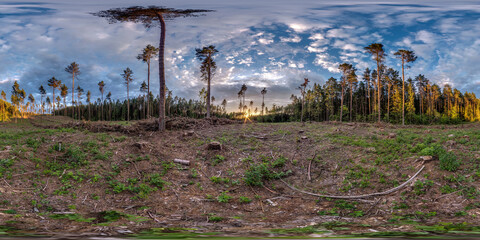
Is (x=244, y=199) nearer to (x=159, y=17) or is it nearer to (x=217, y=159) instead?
(x=217, y=159)

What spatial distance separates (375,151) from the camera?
371 inches

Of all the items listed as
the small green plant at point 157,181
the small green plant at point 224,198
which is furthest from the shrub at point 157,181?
the small green plant at point 224,198

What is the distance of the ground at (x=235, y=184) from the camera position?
446 cm

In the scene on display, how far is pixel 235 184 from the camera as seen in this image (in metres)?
7.49

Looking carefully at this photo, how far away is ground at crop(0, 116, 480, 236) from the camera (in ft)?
14.6

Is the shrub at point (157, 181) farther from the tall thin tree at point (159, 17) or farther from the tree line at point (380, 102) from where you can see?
the tree line at point (380, 102)

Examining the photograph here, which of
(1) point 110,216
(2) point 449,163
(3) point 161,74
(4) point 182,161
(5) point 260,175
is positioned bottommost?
(1) point 110,216

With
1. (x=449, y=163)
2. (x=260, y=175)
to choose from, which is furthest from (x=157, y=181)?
(x=449, y=163)

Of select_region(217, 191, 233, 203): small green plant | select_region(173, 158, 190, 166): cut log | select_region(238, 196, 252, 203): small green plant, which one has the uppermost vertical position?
select_region(173, 158, 190, 166): cut log

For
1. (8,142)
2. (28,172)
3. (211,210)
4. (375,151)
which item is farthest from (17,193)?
(375,151)

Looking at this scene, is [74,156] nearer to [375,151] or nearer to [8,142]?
[8,142]

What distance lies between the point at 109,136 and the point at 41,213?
7234 millimetres

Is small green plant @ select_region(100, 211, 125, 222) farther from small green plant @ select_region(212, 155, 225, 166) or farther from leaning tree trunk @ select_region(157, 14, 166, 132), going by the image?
leaning tree trunk @ select_region(157, 14, 166, 132)

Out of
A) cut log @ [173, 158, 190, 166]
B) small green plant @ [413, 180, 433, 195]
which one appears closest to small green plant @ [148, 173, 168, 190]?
cut log @ [173, 158, 190, 166]
